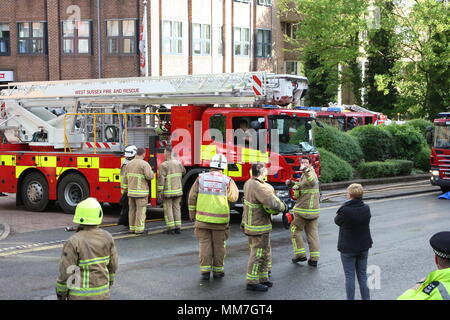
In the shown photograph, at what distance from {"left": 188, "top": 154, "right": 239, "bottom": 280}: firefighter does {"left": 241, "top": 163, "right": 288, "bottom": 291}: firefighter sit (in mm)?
414

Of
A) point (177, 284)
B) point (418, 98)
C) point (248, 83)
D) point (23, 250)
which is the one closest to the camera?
point (177, 284)

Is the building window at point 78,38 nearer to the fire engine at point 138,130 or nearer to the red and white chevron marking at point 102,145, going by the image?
the fire engine at point 138,130

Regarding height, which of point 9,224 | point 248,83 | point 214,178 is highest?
point 248,83

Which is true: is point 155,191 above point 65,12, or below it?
below

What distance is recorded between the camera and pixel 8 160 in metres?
16.2

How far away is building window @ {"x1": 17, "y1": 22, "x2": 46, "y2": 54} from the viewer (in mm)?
35469

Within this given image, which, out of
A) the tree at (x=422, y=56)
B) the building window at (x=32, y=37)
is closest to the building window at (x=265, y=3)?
the tree at (x=422, y=56)

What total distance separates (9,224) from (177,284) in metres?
6.68

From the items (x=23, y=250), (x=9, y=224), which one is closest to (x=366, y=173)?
(x=9, y=224)

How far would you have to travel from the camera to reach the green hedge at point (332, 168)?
70.6 ft

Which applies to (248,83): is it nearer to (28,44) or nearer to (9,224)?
(9,224)

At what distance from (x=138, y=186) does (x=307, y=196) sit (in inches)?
151

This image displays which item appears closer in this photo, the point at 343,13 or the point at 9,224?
the point at 9,224

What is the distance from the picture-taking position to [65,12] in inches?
1372
